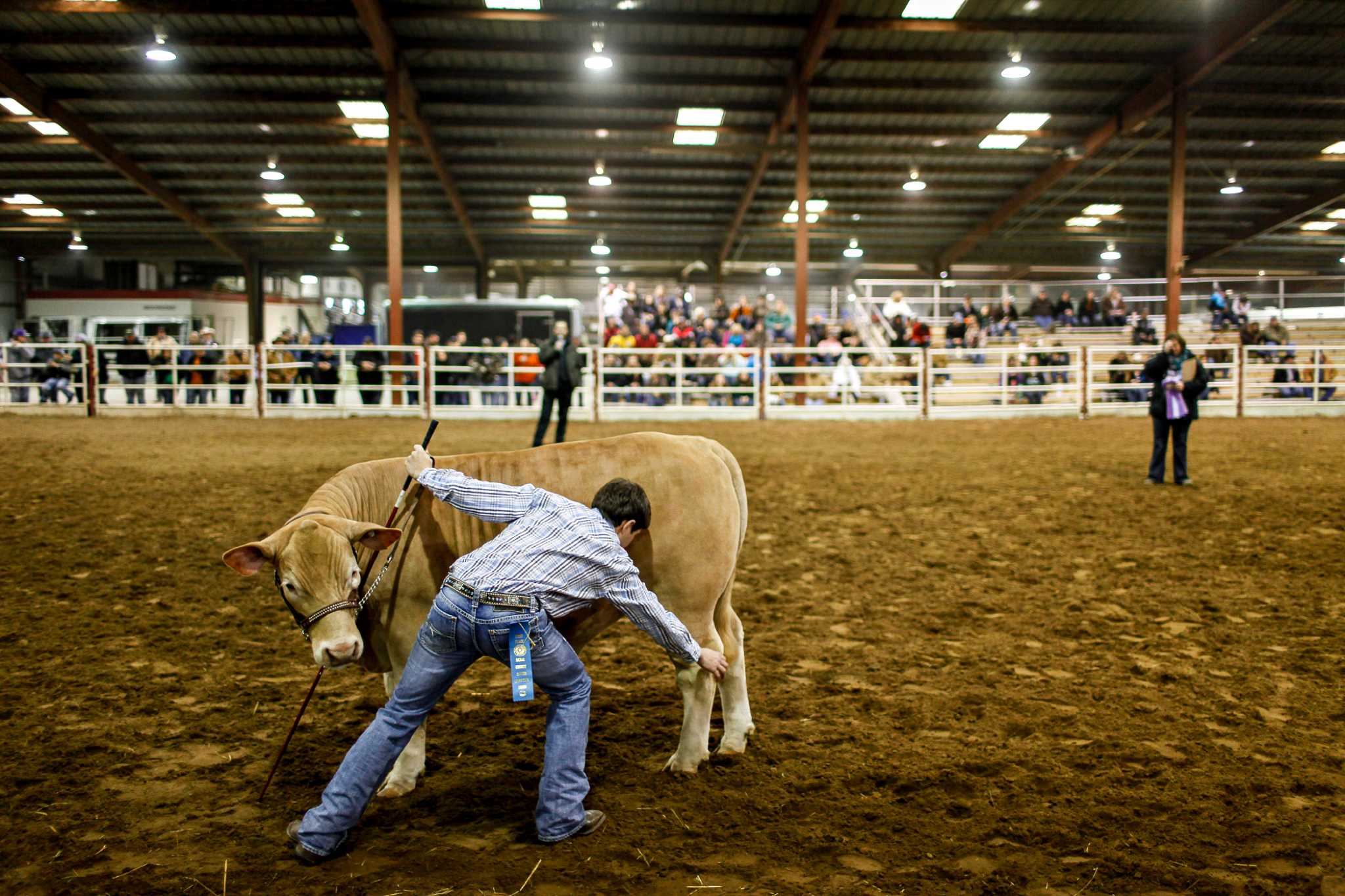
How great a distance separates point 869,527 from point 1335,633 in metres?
3.28

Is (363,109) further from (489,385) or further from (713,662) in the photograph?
(713,662)

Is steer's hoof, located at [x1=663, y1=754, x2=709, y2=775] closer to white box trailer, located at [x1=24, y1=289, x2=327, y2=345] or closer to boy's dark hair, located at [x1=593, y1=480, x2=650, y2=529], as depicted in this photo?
boy's dark hair, located at [x1=593, y1=480, x2=650, y2=529]

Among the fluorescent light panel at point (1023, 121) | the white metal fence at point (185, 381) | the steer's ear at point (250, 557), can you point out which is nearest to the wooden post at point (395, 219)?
the white metal fence at point (185, 381)

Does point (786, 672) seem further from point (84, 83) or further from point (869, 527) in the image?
point (84, 83)

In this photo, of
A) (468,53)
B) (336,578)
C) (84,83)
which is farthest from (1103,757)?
(84,83)

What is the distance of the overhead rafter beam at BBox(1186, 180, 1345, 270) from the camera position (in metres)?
26.1

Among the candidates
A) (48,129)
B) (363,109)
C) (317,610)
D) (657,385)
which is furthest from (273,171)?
(317,610)

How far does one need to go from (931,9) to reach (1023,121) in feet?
19.1

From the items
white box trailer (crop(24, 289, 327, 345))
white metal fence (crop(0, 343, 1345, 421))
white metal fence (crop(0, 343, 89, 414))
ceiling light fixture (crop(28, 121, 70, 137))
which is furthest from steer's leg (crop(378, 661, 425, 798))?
white box trailer (crop(24, 289, 327, 345))

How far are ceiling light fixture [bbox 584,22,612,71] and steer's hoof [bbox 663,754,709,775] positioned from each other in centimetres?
1590

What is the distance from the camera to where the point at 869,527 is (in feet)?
24.4

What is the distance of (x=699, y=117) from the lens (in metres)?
21.2

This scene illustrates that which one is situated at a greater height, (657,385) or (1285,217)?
(1285,217)

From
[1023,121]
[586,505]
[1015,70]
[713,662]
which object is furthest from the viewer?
[1023,121]
